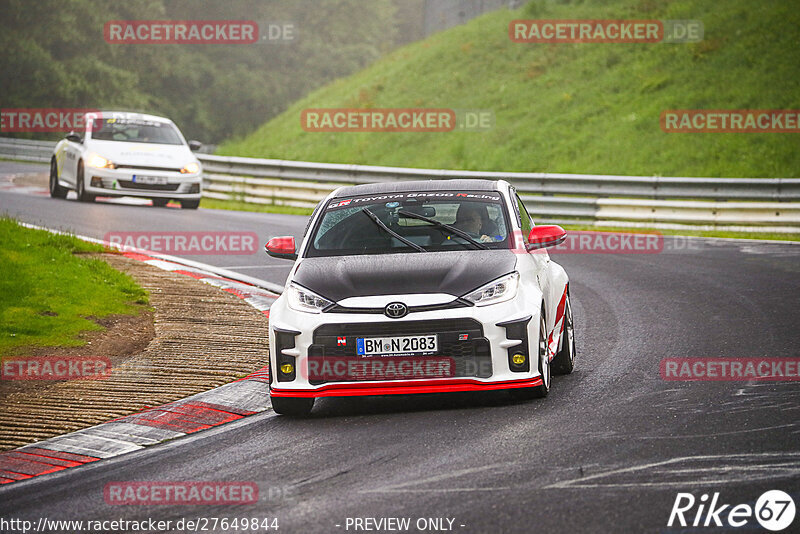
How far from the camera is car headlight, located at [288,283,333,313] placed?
756cm

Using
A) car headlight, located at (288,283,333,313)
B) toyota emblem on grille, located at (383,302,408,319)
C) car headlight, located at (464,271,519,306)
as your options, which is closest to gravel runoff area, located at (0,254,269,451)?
car headlight, located at (288,283,333,313)

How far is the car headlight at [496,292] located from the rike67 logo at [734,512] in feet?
7.91

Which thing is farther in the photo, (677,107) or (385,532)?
(677,107)

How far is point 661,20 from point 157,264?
80.5ft

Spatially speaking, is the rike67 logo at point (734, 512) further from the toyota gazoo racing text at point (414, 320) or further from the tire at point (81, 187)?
the tire at point (81, 187)

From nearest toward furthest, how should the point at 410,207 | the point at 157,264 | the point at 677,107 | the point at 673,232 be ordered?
the point at 410,207, the point at 157,264, the point at 673,232, the point at 677,107

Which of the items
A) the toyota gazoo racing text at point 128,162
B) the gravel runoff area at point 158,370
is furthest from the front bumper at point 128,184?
the gravel runoff area at point 158,370

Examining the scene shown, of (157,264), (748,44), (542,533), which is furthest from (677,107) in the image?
(542,533)

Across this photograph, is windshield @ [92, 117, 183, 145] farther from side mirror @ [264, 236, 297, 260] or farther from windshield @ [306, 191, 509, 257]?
side mirror @ [264, 236, 297, 260]

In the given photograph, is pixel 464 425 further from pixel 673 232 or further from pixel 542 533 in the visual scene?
pixel 673 232

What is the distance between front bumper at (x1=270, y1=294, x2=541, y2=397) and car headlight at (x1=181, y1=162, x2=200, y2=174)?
15745 millimetres

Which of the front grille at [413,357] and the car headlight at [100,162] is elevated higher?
the car headlight at [100,162]

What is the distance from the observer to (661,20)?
35.4 meters

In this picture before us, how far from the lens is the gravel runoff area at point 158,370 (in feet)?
25.4
